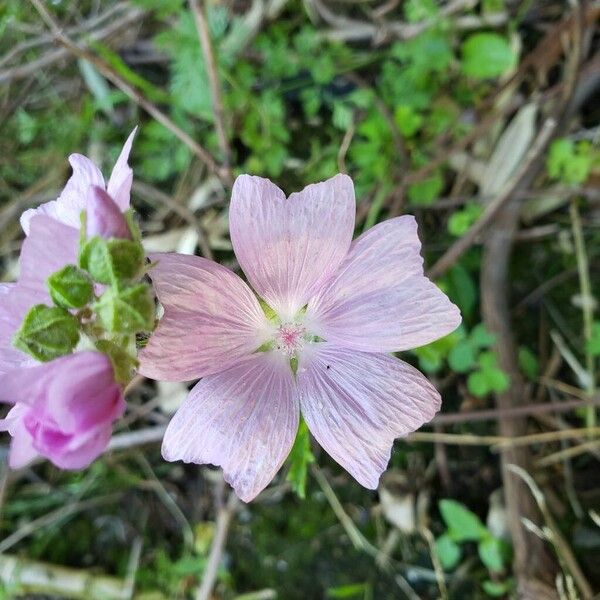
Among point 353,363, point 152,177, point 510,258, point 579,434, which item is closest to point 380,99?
point 510,258

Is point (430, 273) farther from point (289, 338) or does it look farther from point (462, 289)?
point (289, 338)

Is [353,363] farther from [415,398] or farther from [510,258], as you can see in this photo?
[510,258]

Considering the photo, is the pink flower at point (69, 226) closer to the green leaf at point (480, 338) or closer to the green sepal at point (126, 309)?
the green sepal at point (126, 309)

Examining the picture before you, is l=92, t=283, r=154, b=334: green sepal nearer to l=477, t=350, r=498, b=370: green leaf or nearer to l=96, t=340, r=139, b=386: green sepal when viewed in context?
l=96, t=340, r=139, b=386: green sepal

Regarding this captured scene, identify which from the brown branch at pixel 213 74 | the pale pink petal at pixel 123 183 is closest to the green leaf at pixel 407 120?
the brown branch at pixel 213 74

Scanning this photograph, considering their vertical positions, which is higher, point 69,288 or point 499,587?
point 69,288

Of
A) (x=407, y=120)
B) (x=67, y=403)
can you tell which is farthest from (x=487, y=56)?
(x=67, y=403)
